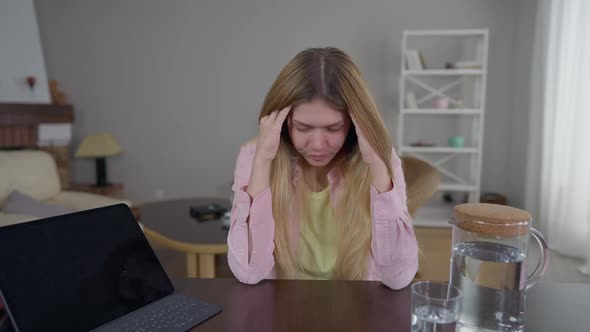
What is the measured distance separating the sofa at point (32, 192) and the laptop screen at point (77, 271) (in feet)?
6.21

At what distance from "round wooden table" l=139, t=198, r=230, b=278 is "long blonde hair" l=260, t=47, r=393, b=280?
0.95m

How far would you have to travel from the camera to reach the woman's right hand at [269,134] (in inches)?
36.0

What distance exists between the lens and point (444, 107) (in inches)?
142

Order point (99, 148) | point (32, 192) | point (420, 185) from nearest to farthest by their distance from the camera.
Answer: point (420, 185)
point (32, 192)
point (99, 148)

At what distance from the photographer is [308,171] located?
3.82ft

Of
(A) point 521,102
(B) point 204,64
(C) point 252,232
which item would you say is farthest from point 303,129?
(B) point 204,64

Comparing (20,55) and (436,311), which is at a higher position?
(20,55)

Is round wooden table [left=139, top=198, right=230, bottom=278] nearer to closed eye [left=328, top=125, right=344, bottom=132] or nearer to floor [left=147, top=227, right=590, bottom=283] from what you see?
floor [left=147, top=227, right=590, bottom=283]

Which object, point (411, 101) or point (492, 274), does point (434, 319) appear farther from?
point (411, 101)

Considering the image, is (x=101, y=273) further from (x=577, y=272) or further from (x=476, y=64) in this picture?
(x=476, y=64)

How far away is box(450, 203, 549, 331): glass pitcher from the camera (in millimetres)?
618

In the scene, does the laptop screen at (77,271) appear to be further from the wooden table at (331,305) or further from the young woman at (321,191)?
the young woman at (321,191)

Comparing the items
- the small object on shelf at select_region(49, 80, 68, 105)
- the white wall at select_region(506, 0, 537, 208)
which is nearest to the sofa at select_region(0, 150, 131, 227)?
the small object on shelf at select_region(49, 80, 68, 105)

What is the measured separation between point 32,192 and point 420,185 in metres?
2.29
